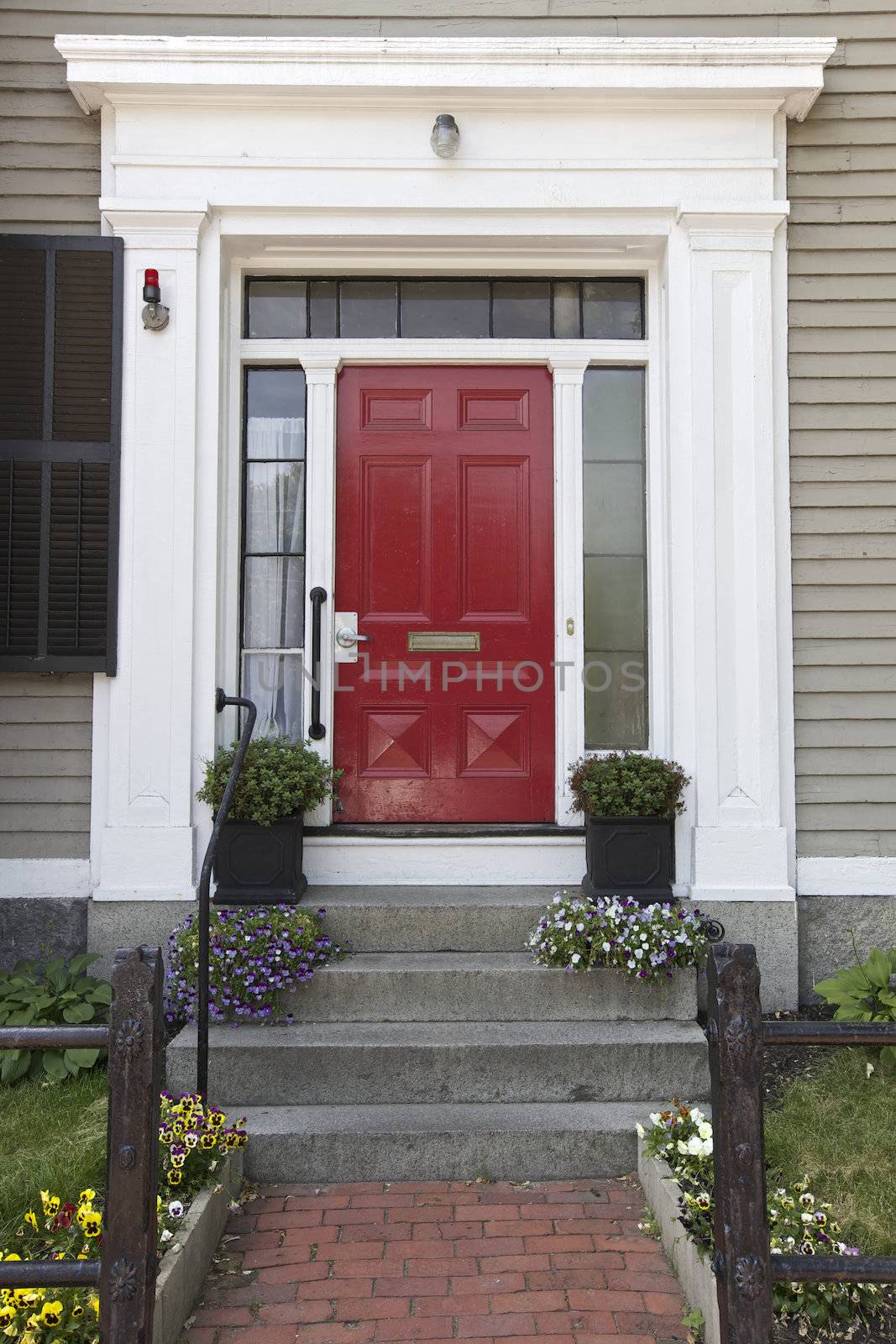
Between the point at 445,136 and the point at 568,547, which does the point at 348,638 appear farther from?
the point at 445,136

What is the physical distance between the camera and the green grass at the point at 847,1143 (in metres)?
2.44

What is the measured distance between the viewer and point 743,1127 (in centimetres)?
183

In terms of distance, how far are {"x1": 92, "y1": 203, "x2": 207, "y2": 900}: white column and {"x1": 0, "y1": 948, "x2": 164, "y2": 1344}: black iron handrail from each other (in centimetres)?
196

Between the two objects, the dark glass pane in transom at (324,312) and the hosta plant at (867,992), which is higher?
the dark glass pane in transom at (324,312)

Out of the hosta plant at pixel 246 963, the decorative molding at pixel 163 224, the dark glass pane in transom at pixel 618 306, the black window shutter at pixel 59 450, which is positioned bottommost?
the hosta plant at pixel 246 963

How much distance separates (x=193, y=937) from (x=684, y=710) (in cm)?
206

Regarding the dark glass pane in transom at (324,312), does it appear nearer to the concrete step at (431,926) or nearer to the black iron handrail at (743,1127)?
the concrete step at (431,926)

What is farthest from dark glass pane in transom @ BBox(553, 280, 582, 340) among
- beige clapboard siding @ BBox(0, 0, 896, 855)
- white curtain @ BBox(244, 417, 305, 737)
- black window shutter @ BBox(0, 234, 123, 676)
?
black window shutter @ BBox(0, 234, 123, 676)

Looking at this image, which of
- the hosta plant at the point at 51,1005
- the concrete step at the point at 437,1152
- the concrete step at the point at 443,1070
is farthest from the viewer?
the hosta plant at the point at 51,1005

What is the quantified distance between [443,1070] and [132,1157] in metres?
1.53

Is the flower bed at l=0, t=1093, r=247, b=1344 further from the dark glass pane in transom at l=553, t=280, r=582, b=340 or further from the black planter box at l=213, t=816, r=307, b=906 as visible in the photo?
the dark glass pane in transom at l=553, t=280, r=582, b=340

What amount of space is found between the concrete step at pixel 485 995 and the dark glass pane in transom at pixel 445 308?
8.87 feet

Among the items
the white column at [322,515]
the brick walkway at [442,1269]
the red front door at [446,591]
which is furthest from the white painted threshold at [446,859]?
the brick walkway at [442,1269]

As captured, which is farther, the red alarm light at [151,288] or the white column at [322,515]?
the white column at [322,515]
